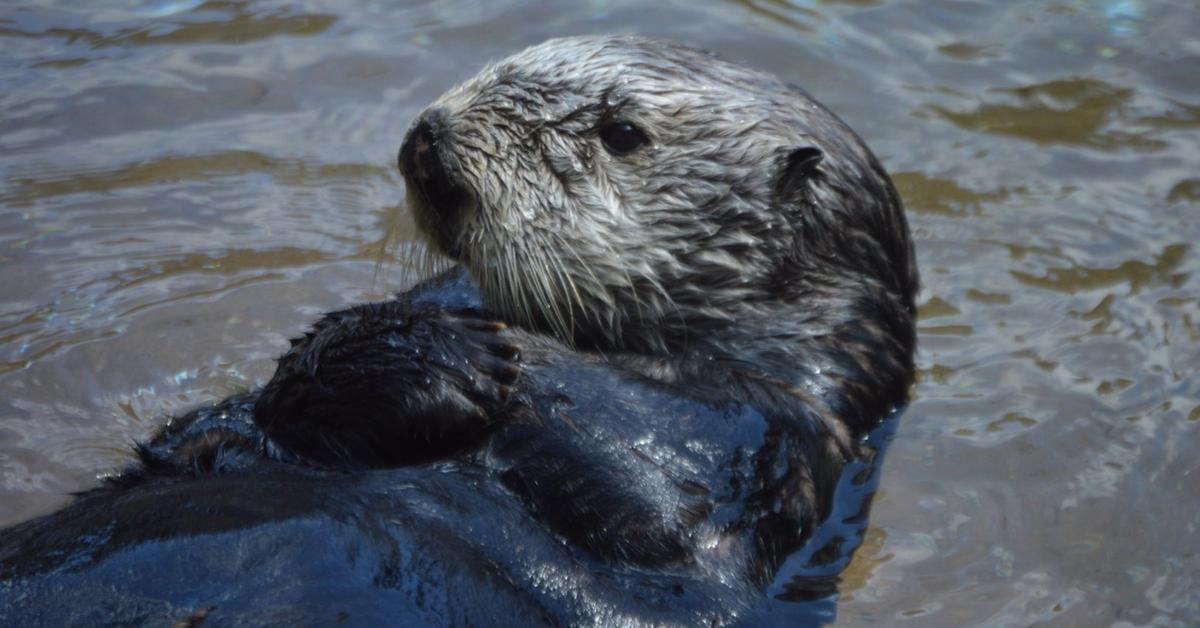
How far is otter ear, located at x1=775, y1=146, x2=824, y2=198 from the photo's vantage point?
3.97 meters

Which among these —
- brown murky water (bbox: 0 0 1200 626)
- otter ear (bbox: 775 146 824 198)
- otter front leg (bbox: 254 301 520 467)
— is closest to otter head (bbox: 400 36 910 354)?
otter ear (bbox: 775 146 824 198)

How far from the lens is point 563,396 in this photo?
3459mm

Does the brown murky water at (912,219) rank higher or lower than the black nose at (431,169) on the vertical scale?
lower

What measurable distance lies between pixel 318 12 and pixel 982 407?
14.2 feet

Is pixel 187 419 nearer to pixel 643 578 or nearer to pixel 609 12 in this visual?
pixel 643 578

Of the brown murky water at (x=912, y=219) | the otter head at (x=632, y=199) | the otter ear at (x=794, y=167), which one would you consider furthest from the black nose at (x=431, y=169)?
the otter ear at (x=794, y=167)

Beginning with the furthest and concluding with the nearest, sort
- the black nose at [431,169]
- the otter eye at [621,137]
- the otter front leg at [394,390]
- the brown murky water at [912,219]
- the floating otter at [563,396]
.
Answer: the brown murky water at [912,219]
the otter eye at [621,137]
the black nose at [431,169]
the otter front leg at [394,390]
the floating otter at [563,396]

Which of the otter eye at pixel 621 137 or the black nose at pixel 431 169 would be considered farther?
the otter eye at pixel 621 137

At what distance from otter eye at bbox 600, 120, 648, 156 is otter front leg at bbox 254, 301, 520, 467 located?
768 millimetres

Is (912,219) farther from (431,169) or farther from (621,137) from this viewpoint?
(431,169)

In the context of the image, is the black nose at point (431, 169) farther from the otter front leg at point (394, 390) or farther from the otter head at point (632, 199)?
the otter front leg at point (394, 390)

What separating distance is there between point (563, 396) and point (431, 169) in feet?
2.82

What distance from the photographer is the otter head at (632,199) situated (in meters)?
3.91

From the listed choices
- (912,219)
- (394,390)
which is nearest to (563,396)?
(394,390)
